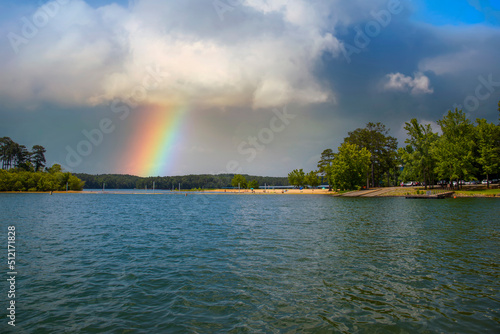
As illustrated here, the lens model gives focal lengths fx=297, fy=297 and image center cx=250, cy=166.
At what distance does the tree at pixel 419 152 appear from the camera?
96.4m

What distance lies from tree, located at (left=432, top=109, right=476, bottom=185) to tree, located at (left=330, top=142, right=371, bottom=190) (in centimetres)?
2357

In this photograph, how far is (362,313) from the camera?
33.9ft

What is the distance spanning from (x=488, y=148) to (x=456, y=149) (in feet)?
26.4

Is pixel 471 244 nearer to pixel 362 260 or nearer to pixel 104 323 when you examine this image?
pixel 362 260

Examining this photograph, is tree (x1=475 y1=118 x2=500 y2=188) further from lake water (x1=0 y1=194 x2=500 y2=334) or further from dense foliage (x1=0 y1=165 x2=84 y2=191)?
dense foliage (x1=0 y1=165 x2=84 y2=191)

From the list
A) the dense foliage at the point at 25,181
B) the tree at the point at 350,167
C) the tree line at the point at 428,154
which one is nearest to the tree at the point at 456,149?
the tree line at the point at 428,154

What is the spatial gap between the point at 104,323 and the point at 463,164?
10093cm

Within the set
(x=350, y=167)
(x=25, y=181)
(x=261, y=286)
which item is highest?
(x=350, y=167)

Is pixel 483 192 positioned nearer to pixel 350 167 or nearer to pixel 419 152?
pixel 419 152

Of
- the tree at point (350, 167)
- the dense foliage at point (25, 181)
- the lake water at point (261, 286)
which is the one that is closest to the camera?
the lake water at point (261, 286)

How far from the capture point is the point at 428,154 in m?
95.9

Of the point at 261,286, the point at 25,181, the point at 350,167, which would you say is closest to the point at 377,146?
the point at 350,167

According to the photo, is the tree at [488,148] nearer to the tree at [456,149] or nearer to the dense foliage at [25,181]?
the tree at [456,149]

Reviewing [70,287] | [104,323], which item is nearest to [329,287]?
[104,323]
